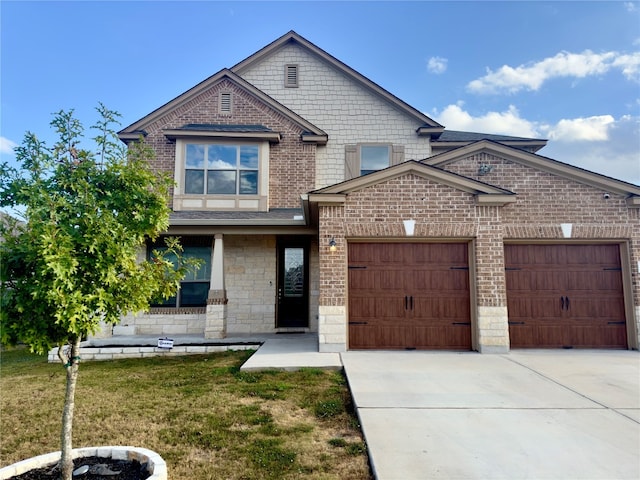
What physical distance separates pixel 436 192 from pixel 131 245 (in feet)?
21.2

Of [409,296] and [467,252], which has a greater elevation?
[467,252]

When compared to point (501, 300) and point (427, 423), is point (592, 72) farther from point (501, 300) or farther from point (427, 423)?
point (427, 423)

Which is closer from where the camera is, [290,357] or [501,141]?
[290,357]

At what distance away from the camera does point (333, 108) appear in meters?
12.5

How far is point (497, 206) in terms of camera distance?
310 inches

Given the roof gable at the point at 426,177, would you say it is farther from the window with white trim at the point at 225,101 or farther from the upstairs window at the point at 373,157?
the window with white trim at the point at 225,101

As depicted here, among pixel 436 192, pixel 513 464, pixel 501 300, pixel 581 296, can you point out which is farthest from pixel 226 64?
pixel 513 464

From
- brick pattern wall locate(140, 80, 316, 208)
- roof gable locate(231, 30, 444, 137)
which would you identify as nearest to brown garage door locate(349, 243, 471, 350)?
brick pattern wall locate(140, 80, 316, 208)

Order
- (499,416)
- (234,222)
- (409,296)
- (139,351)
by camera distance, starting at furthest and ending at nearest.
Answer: (234,222) → (139,351) → (409,296) → (499,416)

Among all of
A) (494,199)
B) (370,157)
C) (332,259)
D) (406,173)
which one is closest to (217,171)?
(370,157)

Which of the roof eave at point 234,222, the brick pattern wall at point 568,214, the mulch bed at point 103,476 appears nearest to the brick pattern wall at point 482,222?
the brick pattern wall at point 568,214

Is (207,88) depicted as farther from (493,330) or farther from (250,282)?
(493,330)

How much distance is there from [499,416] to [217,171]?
9.67 m

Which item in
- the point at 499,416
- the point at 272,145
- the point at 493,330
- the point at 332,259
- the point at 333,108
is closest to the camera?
the point at 499,416
